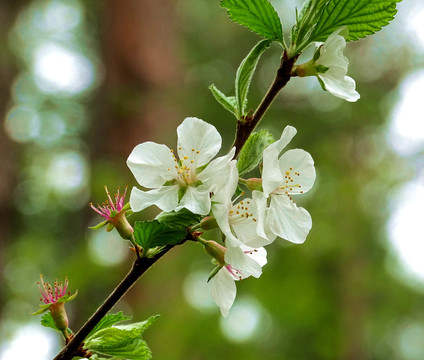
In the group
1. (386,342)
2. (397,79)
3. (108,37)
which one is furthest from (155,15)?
(386,342)

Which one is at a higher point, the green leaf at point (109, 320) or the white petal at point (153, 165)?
the white petal at point (153, 165)

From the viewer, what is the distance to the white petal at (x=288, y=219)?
59cm

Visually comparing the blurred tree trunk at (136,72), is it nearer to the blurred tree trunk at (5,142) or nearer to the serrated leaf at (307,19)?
the blurred tree trunk at (5,142)

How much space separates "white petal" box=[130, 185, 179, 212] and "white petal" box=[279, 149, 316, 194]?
0.44ft

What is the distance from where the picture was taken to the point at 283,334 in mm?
4547

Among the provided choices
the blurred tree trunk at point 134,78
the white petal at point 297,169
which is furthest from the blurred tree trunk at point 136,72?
the white petal at point 297,169

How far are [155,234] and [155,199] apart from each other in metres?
0.04

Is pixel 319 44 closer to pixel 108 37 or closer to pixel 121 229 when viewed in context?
pixel 121 229

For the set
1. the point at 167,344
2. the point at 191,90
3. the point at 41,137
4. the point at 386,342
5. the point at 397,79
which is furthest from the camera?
the point at 41,137

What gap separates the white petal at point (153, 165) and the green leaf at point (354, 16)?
0.66 ft

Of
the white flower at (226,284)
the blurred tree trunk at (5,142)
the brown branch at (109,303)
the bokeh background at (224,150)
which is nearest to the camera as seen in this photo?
the brown branch at (109,303)

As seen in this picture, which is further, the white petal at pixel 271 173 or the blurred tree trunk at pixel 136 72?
the blurred tree trunk at pixel 136 72

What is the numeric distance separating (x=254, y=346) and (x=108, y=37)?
8.13ft

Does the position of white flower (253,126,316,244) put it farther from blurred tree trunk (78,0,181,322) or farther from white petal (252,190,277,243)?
blurred tree trunk (78,0,181,322)
